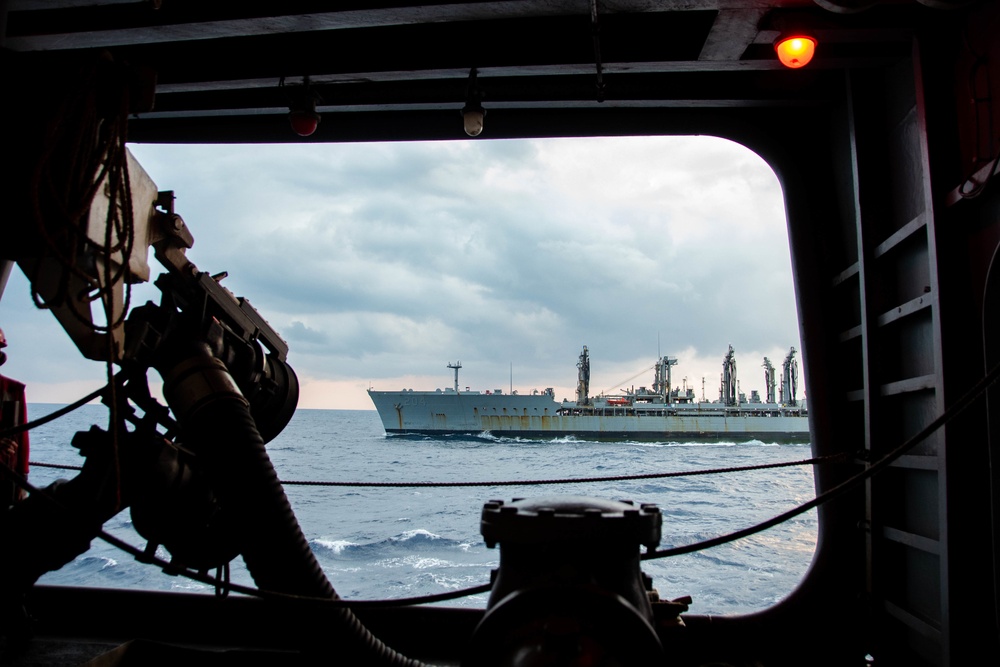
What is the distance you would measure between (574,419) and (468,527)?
29430 mm

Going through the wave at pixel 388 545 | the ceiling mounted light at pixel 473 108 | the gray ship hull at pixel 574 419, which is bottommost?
the wave at pixel 388 545

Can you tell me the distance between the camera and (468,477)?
1115 inches

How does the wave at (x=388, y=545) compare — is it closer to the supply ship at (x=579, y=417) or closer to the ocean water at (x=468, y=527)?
the ocean water at (x=468, y=527)

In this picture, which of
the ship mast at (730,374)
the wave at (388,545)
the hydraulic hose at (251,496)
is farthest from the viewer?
the ship mast at (730,374)

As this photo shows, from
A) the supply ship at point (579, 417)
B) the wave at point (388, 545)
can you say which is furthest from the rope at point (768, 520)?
the supply ship at point (579, 417)

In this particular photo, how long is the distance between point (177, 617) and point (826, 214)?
404 centimetres

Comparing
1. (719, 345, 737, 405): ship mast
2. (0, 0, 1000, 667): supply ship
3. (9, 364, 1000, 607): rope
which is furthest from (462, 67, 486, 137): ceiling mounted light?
(719, 345, 737, 405): ship mast

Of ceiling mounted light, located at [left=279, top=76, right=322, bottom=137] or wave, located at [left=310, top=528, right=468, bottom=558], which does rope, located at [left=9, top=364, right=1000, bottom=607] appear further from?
wave, located at [left=310, top=528, right=468, bottom=558]

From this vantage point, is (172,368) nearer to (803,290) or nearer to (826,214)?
(803,290)

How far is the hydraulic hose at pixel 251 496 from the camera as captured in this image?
1.96m

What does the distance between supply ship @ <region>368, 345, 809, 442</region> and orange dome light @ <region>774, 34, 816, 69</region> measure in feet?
140

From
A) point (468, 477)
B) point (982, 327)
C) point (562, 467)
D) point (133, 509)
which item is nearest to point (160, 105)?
point (133, 509)

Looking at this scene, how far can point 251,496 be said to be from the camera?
1961 millimetres

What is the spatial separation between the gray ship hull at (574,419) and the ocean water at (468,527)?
4.45 meters
